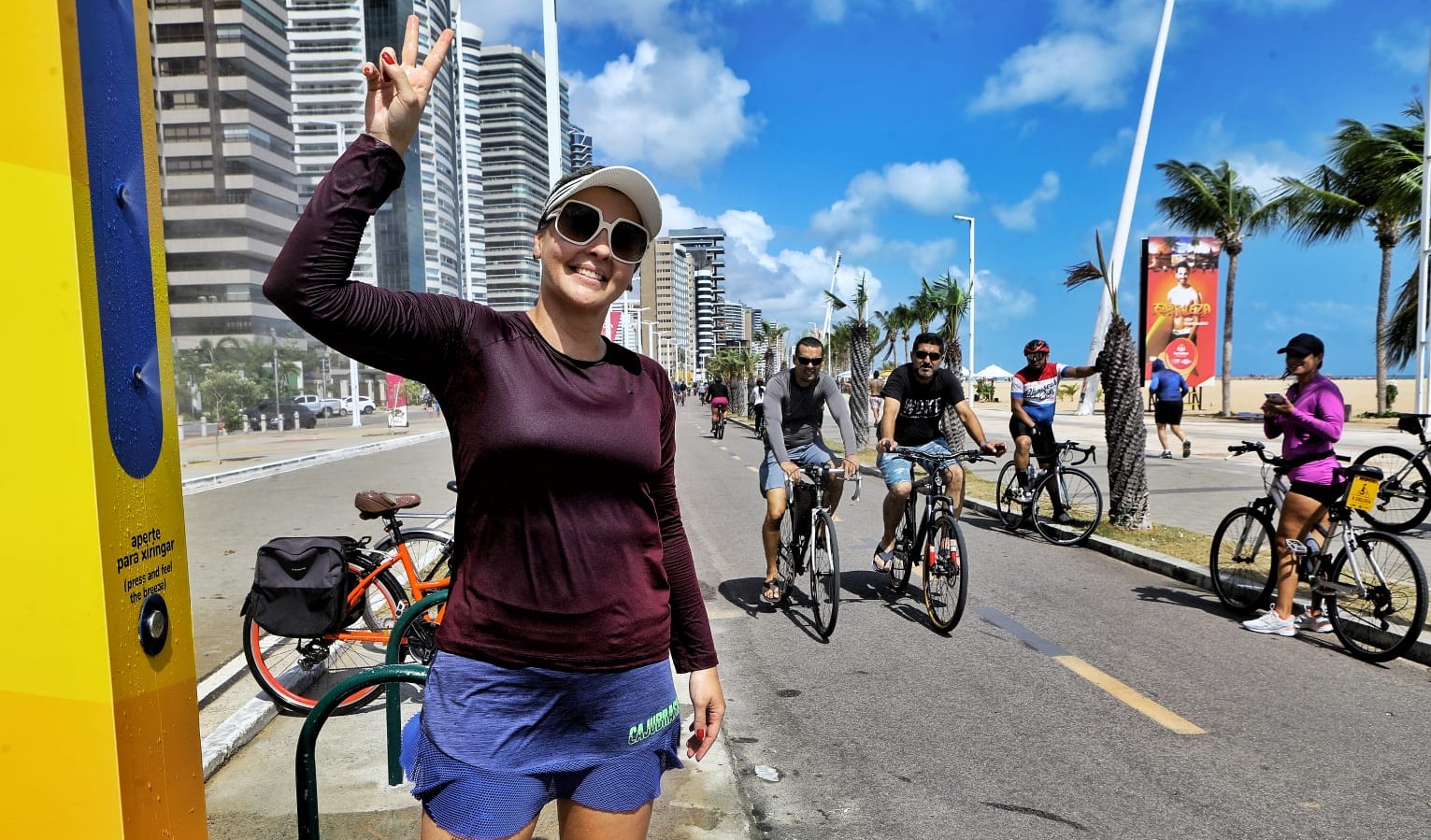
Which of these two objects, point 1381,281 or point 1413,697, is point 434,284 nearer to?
point 1413,697

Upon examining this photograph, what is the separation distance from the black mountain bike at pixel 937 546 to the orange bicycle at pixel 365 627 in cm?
325

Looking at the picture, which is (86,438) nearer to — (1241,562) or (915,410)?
(915,410)

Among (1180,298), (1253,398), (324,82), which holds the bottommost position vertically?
(1253,398)

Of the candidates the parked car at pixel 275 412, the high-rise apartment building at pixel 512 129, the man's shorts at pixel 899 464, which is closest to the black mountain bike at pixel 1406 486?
the man's shorts at pixel 899 464

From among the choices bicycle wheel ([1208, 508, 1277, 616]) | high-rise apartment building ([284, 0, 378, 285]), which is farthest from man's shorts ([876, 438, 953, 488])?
high-rise apartment building ([284, 0, 378, 285])

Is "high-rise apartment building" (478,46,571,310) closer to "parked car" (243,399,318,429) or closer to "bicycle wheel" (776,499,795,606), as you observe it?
"parked car" (243,399,318,429)

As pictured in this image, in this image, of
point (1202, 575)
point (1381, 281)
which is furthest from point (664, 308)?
point (1202, 575)

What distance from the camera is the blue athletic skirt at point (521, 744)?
153cm

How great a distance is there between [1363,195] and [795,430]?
3384cm

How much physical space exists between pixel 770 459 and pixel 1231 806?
3.86 metres

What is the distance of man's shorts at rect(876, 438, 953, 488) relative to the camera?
6.72m

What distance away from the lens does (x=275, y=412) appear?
1246 cm

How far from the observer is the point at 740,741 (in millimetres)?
4199

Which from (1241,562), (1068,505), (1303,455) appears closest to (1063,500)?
(1068,505)
